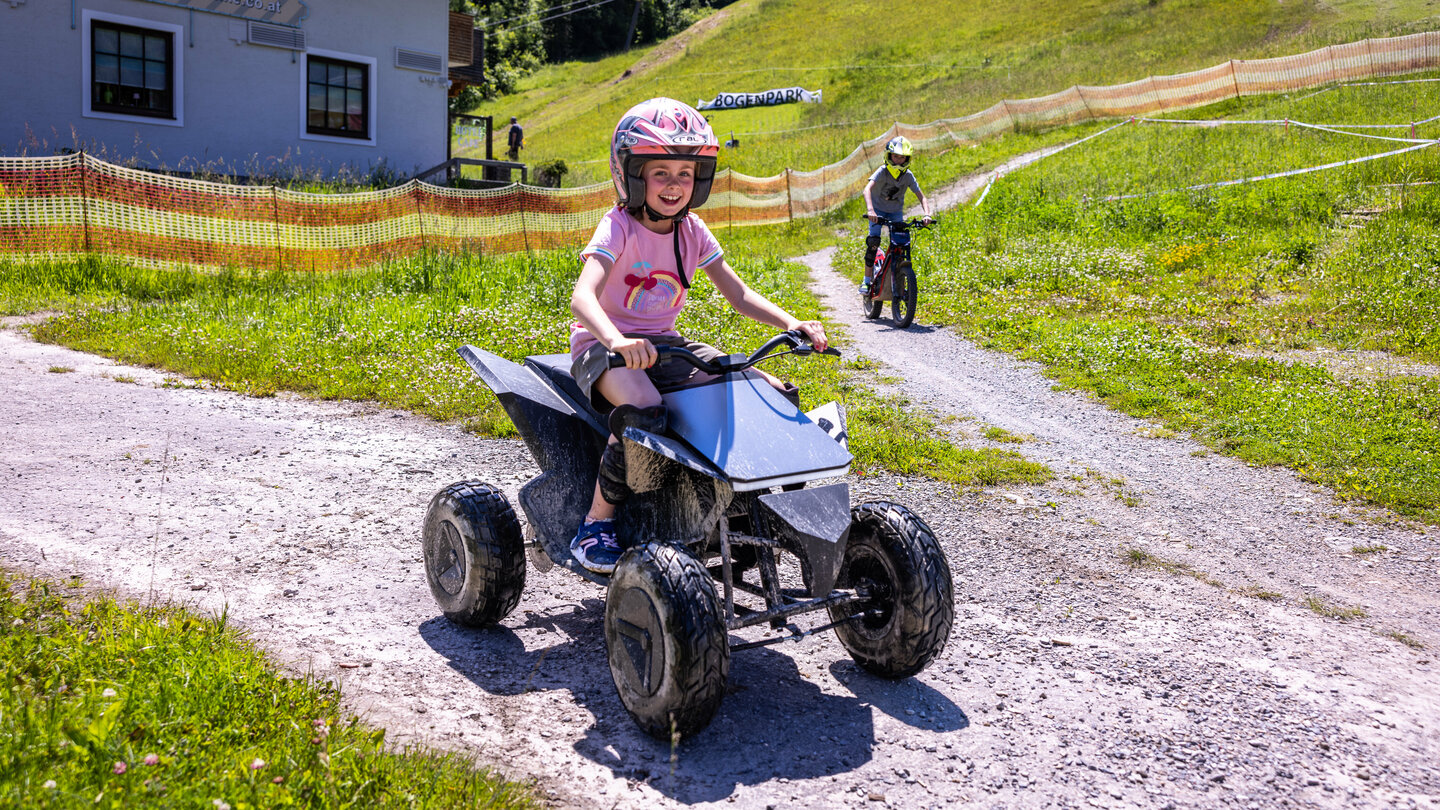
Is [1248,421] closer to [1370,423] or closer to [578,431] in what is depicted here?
[1370,423]

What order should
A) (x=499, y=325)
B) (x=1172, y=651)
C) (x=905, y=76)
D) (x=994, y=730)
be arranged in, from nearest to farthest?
(x=994, y=730), (x=1172, y=651), (x=499, y=325), (x=905, y=76)

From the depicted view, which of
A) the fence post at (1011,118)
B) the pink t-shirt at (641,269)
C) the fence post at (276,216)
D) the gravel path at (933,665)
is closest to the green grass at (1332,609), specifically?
the gravel path at (933,665)

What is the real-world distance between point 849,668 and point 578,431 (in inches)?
59.6

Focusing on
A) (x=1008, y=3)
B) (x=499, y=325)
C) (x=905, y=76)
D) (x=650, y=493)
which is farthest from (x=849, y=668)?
(x=1008, y=3)

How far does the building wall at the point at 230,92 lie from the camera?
17.4 m

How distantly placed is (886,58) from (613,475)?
6101cm

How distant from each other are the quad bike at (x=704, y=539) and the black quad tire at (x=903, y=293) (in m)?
9.14

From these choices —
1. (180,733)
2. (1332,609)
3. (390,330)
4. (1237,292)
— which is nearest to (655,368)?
(180,733)

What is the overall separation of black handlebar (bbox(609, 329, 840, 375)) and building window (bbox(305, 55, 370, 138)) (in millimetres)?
19263

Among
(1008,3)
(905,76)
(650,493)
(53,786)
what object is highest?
(1008,3)

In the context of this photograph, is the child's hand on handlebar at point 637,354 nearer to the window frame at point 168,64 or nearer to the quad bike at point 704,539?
the quad bike at point 704,539

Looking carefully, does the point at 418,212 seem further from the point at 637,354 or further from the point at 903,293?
the point at 637,354

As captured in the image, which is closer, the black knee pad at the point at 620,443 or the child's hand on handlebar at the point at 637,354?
the child's hand on handlebar at the point at 637,354

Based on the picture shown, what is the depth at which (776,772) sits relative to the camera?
11.0ft
